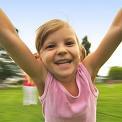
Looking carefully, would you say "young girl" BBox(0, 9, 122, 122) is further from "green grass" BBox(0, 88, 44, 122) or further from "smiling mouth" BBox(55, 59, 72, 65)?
"green grass" BBox(0, 88, 44, 122)

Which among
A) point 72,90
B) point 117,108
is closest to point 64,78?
point 72,90

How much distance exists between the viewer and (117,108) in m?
10.6

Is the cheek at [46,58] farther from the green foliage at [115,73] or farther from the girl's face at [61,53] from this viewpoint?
the green foliage at [115,73]

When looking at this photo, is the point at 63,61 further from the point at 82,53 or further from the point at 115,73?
the point at 115,73

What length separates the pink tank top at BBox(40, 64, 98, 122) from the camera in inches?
124

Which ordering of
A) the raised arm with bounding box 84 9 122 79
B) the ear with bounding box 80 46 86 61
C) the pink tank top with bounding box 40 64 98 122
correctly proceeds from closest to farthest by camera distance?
the raised arm with bounding box 84 9 122 79, the pink tank top with bounding box 40 64 98 122, the ear with bounding box 80 46 86 61

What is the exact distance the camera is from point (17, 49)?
9.70 ft

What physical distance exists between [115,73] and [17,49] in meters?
31.0

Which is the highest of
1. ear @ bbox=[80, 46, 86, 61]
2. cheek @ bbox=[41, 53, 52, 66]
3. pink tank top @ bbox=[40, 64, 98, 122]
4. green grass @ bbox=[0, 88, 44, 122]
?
cheek @ bbox=[41, 53, 52, 66]

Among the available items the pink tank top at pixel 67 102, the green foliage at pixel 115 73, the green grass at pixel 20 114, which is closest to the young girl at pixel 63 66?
the pink tank top at pixel 67 102

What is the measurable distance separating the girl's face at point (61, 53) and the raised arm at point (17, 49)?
0.27 ft

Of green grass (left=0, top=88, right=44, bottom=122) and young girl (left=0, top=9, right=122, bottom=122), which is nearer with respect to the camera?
young girl (left=0, top=9, right=122, bottom=122)

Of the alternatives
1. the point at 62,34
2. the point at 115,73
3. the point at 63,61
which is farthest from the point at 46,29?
the point at 115,73

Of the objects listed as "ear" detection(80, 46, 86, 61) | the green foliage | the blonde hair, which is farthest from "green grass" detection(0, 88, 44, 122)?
the green foliage
